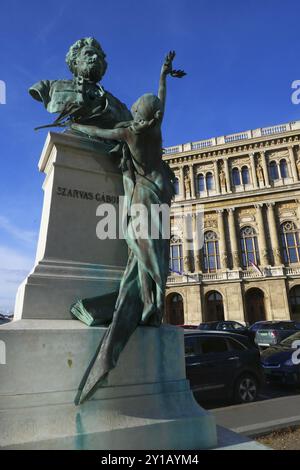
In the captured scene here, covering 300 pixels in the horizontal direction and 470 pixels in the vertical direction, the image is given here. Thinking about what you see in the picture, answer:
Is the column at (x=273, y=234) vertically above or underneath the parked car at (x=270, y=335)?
above

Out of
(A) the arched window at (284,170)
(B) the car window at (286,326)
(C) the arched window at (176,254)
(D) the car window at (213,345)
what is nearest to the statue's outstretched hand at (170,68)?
(D) the car window at (213,345)

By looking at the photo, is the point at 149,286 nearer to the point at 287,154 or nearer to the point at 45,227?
the point at 45,227

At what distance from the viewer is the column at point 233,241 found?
35.1m

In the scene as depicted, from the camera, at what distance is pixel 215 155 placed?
3897 cm

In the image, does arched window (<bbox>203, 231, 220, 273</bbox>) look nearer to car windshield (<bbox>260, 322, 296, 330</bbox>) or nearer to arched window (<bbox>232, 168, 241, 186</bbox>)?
arched window (<bbox>232, 168, 241, 186</bbox>)

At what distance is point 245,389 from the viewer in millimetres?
7805

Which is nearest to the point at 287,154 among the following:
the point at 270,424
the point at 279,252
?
the point at 279,252

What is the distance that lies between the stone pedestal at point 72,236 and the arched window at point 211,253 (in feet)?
110

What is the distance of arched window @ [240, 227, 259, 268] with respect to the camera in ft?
115

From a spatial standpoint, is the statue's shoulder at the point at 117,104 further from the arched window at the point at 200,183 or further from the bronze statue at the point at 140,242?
the arched window at the point at 200,183

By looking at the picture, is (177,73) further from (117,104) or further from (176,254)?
(176,254)

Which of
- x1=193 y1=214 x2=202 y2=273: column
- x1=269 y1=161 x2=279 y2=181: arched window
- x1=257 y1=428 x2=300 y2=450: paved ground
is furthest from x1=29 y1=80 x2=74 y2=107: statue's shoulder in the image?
x1=269 y1=161 x2=279 y2=181: arched window

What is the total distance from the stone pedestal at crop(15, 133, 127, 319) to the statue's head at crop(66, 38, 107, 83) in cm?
101

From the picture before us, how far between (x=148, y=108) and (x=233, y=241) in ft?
111
